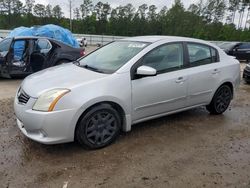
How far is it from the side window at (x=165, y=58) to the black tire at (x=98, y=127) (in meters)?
0.94

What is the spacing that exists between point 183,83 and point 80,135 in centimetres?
190

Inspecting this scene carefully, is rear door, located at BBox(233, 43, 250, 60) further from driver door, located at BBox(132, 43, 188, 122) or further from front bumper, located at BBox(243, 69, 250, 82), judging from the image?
→ driver door, located at BBox(132, 43, 188, 122)

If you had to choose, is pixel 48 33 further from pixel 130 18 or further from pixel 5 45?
pixel 130 18

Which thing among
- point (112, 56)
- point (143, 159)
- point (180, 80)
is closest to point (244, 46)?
point (180, 80)

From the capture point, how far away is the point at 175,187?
9.68 ft

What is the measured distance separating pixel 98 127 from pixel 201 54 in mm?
2365

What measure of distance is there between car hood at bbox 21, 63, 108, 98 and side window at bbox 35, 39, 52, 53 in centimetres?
448

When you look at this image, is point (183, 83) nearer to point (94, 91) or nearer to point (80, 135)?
point (94, 91)

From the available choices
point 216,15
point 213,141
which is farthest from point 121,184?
point 216,15

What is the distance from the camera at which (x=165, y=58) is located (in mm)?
4355

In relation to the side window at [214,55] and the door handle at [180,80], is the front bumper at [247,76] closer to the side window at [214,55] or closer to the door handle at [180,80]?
the side window at [214,55]

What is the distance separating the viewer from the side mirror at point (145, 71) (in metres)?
3.81

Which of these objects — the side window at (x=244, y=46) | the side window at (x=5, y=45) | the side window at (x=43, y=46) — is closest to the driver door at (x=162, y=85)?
the side window at (x=43, y=46)

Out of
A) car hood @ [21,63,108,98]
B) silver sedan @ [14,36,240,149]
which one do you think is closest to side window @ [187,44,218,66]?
silver sedan @ [14,36,240,149]
